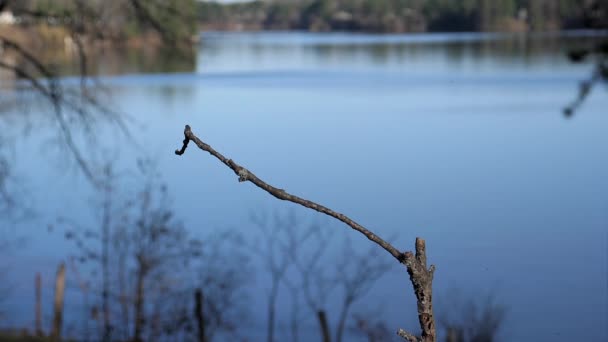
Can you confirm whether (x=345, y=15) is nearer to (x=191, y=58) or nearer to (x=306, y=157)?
(x=306, y=157)

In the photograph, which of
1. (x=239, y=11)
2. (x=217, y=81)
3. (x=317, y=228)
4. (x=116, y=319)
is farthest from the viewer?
(x=239, y=11)

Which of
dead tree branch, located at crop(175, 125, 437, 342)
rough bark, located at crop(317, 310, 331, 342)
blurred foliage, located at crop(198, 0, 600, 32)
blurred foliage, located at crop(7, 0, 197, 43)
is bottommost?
rough bark, located at crop(317, 310, 331, 342)

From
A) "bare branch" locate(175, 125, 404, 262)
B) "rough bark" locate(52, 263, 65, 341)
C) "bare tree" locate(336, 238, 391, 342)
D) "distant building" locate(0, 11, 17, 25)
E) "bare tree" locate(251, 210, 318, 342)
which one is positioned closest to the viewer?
"bare branch" locate(175, 125, 404, 262)

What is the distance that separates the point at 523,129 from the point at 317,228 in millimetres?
7910

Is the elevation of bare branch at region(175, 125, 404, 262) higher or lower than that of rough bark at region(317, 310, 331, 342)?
higher

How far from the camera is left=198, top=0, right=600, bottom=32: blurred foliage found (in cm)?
3769

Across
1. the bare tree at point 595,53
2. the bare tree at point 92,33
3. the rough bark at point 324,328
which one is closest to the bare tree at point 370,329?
the rough bark at point 324,328

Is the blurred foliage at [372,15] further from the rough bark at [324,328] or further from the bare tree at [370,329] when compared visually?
the rough bark at [324,328]

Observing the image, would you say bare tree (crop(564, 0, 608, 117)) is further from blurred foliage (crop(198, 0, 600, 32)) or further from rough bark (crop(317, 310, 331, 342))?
blurred foliage (crop(198, 0, 600, 32))

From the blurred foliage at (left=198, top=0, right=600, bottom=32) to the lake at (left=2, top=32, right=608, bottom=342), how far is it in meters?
10.4

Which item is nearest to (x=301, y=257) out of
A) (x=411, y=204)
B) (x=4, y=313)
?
(x=411, y=204)

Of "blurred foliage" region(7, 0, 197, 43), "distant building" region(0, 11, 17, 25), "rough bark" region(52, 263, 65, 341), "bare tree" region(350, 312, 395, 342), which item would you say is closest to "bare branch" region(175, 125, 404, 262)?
"blurred foliage" region(7, 0, 197, 43)

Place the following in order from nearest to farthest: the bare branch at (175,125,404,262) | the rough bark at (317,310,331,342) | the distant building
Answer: the bare branch at (175,125,404,262) → the distant building → the rough bark at (317,310,331,342)

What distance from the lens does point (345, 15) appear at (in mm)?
61938
